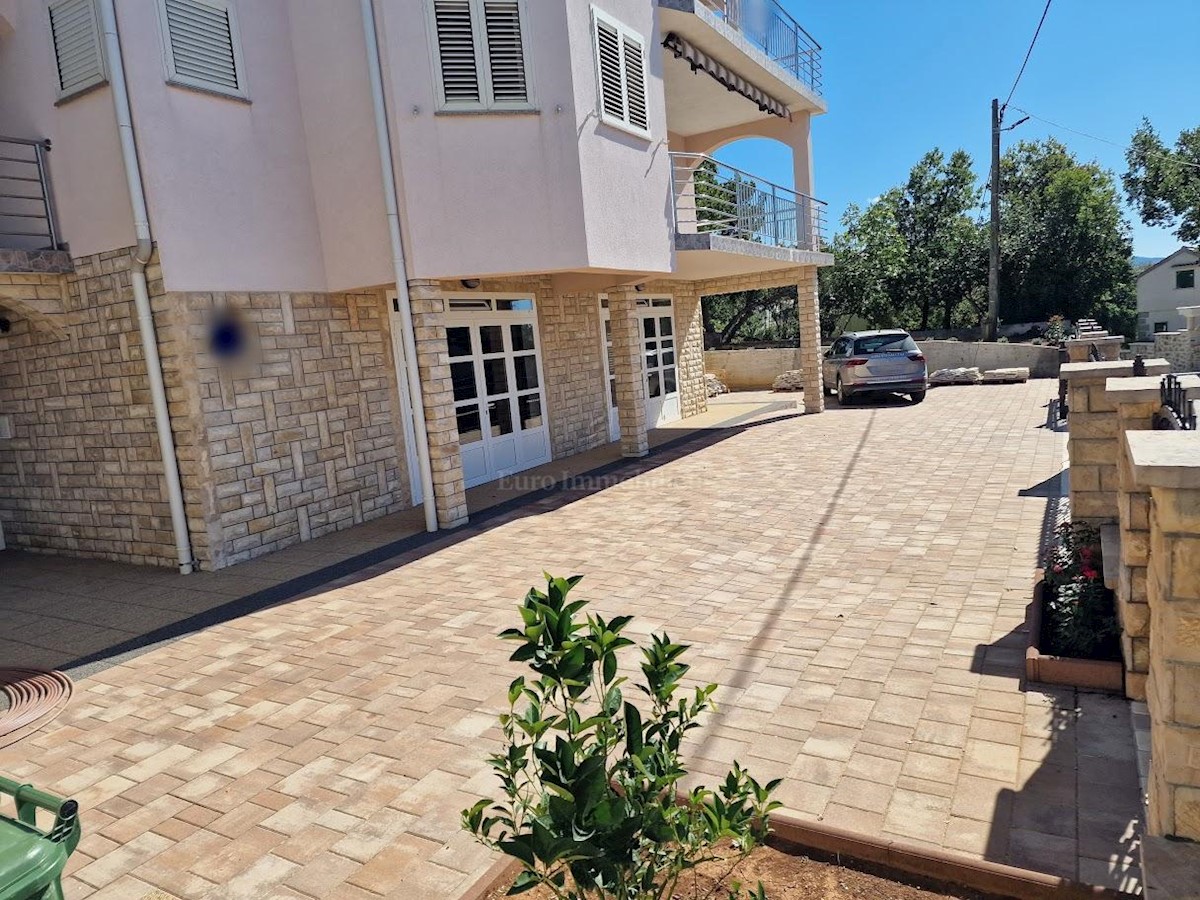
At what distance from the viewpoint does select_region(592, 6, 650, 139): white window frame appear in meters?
8.78

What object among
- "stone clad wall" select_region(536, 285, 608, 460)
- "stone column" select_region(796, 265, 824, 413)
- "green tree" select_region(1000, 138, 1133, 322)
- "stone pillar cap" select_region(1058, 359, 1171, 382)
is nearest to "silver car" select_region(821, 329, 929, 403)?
"stone column" select_region(796, 265, 824, 413)

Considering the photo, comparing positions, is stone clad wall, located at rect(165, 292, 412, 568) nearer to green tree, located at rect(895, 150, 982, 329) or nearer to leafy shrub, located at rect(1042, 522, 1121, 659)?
leafy shrub, located at rect(1042, 522, 1121, 659)

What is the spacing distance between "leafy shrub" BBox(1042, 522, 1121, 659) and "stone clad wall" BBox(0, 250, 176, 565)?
7.73m

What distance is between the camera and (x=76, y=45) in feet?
23.6

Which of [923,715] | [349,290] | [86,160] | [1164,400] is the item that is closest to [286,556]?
[349,290]

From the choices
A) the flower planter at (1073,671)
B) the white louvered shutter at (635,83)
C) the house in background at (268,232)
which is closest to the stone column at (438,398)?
the house in background at (268,232)

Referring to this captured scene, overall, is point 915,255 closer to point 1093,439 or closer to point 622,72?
point 622,72

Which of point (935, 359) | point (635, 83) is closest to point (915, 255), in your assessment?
point (935, 359)

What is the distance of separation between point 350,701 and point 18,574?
20.3 feet

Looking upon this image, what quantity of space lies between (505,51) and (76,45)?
4171 mm

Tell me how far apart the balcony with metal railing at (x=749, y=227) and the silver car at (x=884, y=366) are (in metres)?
2.15

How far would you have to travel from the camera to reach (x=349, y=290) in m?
8.50

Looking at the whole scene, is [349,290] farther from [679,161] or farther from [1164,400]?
[679,161]

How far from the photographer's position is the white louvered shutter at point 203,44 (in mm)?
7125
